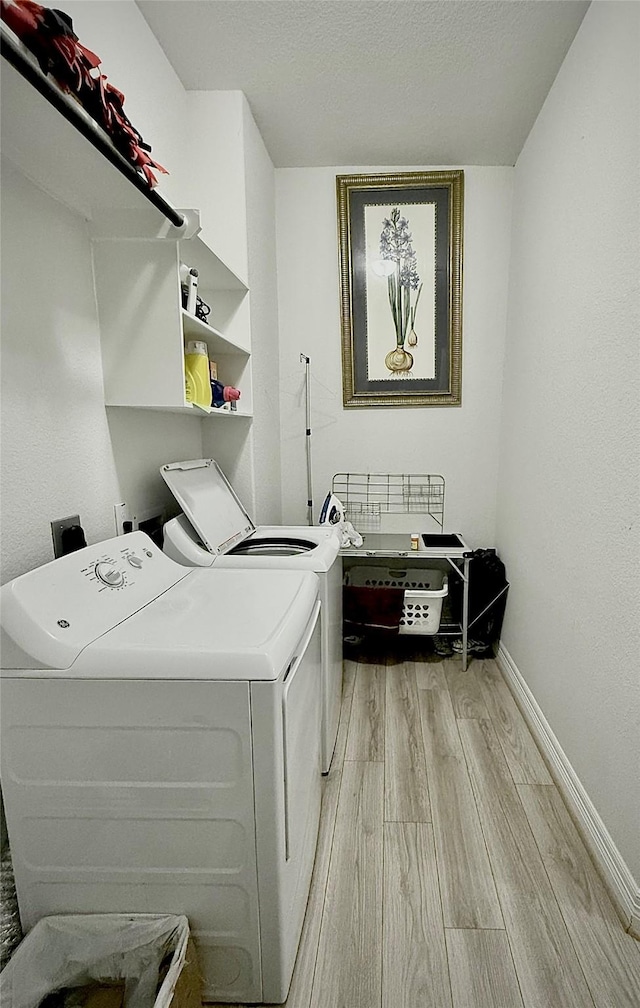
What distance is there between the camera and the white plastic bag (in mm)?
1015

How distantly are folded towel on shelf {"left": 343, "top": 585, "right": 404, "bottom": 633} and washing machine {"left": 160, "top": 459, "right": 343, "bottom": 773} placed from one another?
0.45 m

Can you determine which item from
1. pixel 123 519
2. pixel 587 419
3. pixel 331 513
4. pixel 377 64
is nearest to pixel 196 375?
pixel 123 519

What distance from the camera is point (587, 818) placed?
1.60m

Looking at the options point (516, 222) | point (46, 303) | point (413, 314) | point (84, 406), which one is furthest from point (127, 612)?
point (516, 222)

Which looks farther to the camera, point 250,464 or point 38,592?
point 250,464

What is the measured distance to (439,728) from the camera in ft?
7.16

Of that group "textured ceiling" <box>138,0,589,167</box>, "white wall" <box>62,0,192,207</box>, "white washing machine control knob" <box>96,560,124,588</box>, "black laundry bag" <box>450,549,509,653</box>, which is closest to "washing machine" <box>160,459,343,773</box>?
"white washing machine control knob" <box>96,560,124,588</box>

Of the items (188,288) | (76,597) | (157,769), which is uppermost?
(188,288)

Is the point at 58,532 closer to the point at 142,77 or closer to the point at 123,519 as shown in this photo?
the point at 123,519

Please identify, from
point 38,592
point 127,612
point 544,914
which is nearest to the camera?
point 38,592

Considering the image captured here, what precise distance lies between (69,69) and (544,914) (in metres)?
2.13

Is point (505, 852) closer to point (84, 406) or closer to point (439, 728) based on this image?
point (439, 728)

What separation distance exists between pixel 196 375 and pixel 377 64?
146cm

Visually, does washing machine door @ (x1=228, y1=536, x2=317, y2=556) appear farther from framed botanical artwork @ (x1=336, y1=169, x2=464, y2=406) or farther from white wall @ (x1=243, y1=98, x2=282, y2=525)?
framed botanical artwork @ (x1=336, y1=169, x2=464, y2=406)
